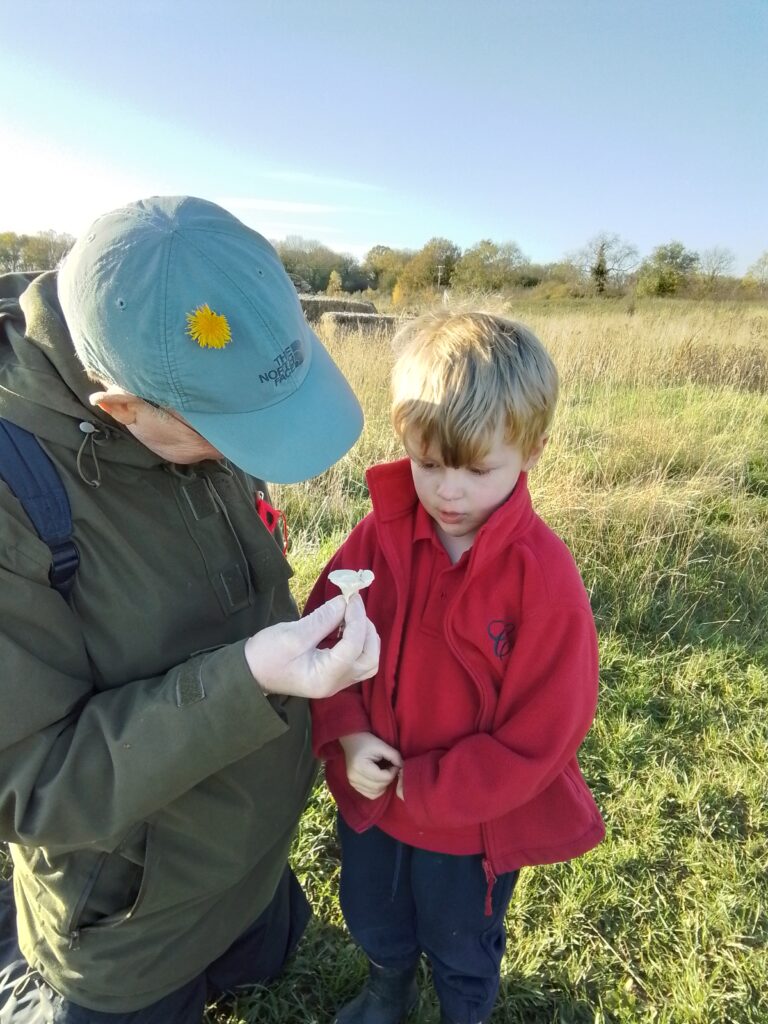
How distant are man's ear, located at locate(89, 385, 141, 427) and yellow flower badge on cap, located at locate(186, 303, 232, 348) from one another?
16 cm

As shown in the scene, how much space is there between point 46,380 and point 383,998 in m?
1.87

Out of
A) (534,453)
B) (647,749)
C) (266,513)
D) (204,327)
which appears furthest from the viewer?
(647,749)

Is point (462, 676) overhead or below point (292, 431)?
below

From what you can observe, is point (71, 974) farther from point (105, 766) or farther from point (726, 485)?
point (726, 485)

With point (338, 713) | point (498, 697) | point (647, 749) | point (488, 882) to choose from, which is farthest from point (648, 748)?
point (338, 713)

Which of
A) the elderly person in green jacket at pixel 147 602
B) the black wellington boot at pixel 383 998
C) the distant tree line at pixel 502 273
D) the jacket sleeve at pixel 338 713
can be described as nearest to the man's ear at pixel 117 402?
the elderly person in green jacket at pixel 147 602

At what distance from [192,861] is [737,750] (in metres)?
2.55

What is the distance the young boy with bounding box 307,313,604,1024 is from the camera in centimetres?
135

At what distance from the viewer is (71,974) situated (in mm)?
1391

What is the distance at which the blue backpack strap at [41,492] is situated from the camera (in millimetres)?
1089

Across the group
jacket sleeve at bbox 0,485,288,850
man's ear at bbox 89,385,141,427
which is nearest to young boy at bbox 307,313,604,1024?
jacket sleeve at bbox 0,485,288,850

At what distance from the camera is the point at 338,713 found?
155 centimetres

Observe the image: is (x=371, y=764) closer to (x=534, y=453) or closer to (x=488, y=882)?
Answer: (x=488, y=882)

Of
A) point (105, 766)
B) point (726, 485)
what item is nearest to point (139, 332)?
point (105, 766)
